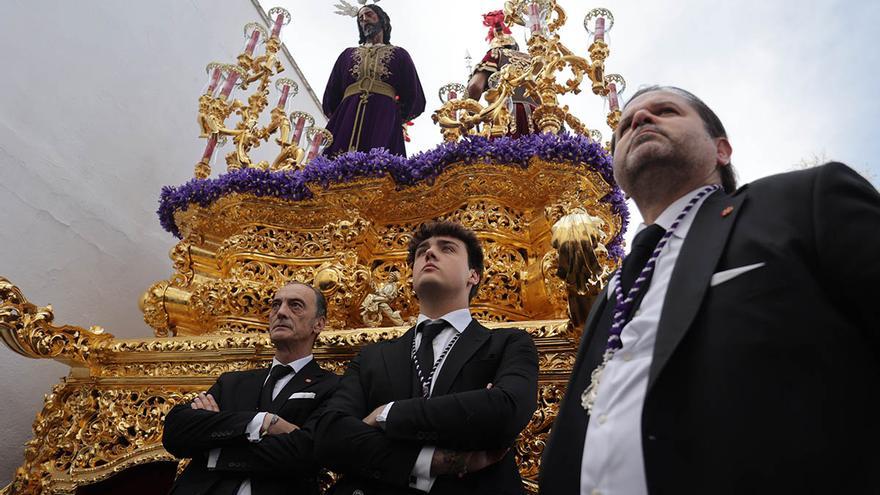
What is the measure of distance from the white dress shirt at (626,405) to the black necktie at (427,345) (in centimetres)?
63

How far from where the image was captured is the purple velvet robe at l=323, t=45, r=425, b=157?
341cm

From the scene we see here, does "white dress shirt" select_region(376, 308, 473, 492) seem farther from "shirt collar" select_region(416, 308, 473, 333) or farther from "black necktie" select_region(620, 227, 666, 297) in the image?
"black necktie" select_region(620, 227, 666, 297)

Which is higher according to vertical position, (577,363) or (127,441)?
(577,363)

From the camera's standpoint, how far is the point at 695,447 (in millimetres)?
713

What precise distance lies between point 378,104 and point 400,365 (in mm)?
2367

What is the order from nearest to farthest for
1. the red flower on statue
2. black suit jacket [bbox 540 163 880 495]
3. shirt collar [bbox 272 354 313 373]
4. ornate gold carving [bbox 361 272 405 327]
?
black suit jacket [bbox 540 163 880 495] → shirt collar [bbox 272 354 313 373] → ornate gold carving [bbox 361 272 405 327] → the red flower on statue

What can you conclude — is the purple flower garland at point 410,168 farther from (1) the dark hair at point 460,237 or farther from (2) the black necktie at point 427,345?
(2) the black necktie at point 427,345

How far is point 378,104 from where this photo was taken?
3529 millimetres

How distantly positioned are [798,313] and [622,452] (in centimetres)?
29

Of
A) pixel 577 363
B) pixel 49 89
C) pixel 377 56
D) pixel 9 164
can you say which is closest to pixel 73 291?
pixel 9 164

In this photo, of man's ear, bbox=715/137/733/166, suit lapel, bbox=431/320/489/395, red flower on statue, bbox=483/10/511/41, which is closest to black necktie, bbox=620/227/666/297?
man's ear, bbox=715/137/733/166

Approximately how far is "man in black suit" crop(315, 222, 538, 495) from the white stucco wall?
2268 millimetres

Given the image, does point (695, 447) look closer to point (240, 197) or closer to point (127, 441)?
point (127, 441)

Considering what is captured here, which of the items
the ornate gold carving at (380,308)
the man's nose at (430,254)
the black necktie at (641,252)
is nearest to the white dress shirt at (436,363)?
the man's nose at (430,254)
